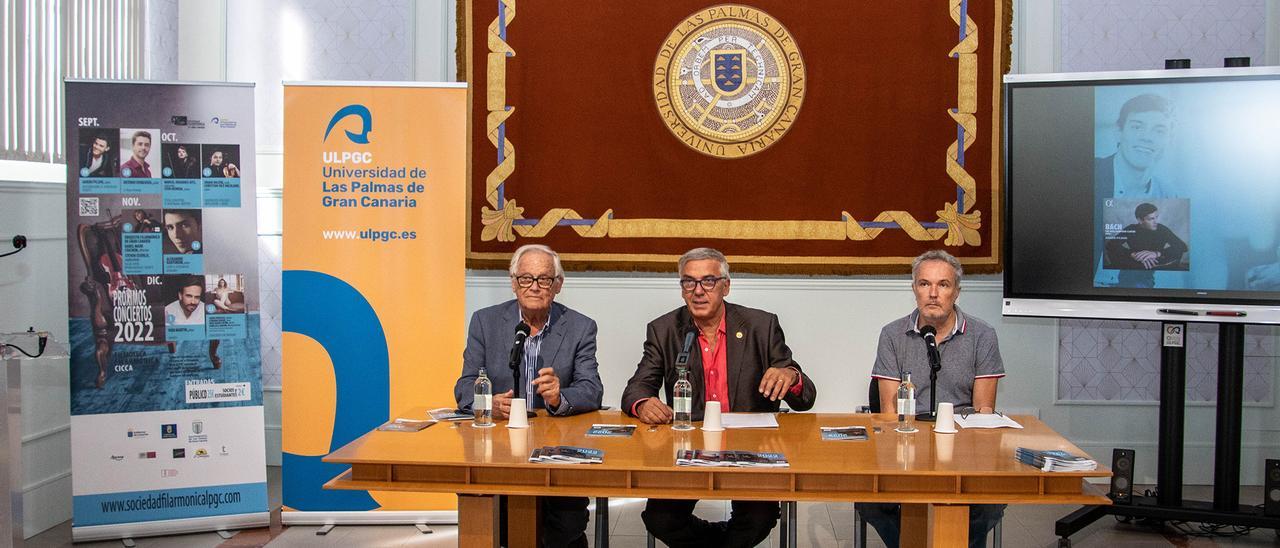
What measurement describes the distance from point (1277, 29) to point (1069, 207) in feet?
5.61

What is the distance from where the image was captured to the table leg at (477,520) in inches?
117

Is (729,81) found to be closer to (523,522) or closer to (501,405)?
(501,405)

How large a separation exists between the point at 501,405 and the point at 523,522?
0.39m

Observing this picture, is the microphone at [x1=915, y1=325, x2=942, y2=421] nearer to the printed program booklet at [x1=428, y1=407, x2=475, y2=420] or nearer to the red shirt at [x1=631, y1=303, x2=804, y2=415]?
the red shirt at [x1=631, y1=303, x2=804, y2=415]

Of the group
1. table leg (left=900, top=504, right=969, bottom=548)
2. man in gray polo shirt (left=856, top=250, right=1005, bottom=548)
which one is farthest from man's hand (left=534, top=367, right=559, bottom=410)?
table leg (left=900, top=504, right=969, bottom=548)

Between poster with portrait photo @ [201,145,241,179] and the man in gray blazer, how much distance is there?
A: 144 cm

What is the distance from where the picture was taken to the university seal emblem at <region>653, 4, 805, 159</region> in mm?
5480

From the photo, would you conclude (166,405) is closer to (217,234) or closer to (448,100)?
(217,234)

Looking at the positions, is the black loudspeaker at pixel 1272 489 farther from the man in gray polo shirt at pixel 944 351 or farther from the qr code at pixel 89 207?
the qr code at pixel 89 207

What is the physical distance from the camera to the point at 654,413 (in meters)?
3.47

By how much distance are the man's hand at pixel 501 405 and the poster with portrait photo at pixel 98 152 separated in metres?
2.13

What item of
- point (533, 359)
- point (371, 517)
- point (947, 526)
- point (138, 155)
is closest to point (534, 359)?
point (533, 359)

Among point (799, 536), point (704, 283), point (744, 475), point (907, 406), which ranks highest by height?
point (704, 283)

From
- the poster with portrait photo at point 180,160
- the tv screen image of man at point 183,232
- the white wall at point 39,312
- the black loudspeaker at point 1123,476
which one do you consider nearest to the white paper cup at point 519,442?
the tv screen image of man at point 183,232
